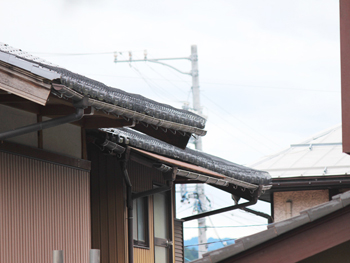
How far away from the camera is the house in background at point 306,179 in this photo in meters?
13.3

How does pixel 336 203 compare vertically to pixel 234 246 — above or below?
above

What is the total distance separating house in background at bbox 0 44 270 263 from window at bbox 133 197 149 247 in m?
0.02

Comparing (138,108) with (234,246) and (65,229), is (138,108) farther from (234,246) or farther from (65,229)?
(234,246)

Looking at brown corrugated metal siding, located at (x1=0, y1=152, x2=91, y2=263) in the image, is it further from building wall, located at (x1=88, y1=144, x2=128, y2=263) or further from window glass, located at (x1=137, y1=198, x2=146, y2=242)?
window glass, located at (x1=137, y1=198, x2=146, y2=242)

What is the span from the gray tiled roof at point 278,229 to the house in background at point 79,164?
89.2 inches

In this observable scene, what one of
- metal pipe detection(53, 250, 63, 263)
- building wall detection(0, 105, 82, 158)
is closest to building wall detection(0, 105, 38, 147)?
building wall detection(0, 105, 82, 158)

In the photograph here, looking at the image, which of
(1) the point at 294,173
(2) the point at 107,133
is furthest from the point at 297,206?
(2) the point at 107,133

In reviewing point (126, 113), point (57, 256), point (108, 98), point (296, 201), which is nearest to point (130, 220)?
point (126, 113)

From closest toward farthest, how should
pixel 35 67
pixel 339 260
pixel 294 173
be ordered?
pixel 339 260, pixel 35 67, pixel 294 173

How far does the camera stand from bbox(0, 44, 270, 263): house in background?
243 inches

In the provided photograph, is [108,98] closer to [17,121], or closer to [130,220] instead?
[17,121]

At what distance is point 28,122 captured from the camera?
23.6ft

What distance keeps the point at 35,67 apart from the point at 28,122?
1715 mm

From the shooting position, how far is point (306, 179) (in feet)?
44.0
